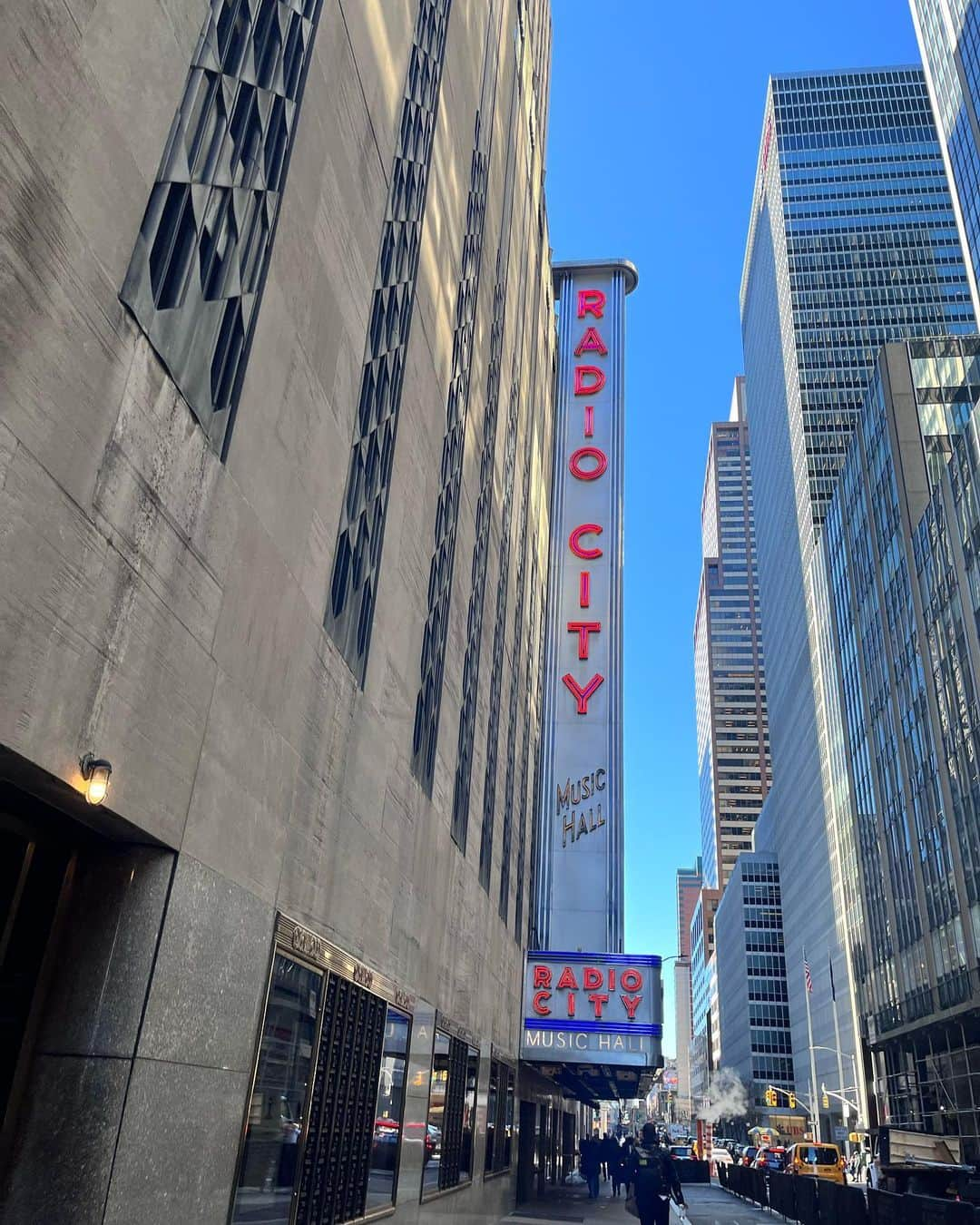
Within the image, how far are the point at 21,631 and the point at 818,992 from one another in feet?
381

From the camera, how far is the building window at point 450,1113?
16406 millimetres

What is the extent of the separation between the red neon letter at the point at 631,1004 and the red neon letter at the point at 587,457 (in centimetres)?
2155

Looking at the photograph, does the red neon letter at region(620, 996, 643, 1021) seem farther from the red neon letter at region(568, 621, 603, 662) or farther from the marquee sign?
the red neon letter at region(568, 621, 603, 662)

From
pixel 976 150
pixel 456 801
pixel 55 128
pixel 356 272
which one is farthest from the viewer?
pixel 976 150

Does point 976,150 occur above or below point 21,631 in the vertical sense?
above

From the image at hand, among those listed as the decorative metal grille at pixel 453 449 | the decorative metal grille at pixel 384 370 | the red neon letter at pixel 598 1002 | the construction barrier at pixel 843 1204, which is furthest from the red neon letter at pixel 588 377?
the construction barrier at pixel 843 1204

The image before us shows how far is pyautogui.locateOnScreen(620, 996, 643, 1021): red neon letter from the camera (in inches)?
1062

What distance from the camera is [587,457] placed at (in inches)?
1625

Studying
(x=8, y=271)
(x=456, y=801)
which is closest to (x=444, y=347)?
(x=456, y=801)

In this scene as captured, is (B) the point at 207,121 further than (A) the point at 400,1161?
No

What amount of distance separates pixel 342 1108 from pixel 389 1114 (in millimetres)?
2444

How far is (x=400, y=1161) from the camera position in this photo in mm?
14062

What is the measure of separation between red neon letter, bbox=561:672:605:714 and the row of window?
20.2m

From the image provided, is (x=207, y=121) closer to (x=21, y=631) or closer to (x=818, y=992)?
(x=21, y=631)
